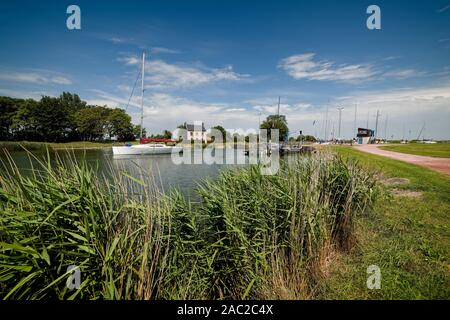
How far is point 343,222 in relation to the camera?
6.22 metres

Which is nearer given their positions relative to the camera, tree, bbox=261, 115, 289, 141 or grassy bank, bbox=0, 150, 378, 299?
grassy bank, bbox=0, 150, 378, 299

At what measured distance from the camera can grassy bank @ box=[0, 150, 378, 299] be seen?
3363mm

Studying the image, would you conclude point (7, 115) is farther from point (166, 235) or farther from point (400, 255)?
point (400, 255)

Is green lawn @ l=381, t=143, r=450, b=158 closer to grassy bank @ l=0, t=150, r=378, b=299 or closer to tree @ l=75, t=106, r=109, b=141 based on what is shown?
grassy bank @ l=0, t=150, r=378, b=299

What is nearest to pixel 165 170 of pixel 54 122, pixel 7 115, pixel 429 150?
pixel 429 150

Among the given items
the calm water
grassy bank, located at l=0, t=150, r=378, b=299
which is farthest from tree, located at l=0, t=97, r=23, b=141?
grassy bank, located at l=0, t=150, r=378, b=299

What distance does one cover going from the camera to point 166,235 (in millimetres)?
4547

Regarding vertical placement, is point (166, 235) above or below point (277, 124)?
below

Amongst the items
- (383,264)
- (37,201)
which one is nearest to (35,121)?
(37,201)

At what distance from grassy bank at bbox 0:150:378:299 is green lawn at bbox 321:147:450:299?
0.44 metres

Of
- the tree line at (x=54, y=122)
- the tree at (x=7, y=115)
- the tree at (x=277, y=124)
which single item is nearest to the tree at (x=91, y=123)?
the tree line at (x=54, y=122)

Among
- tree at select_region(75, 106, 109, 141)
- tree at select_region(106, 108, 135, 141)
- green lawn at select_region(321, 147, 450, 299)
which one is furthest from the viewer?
tree at select_region(106, 108, 135, 141)

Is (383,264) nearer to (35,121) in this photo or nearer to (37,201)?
(37,201)

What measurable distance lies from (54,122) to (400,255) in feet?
271
